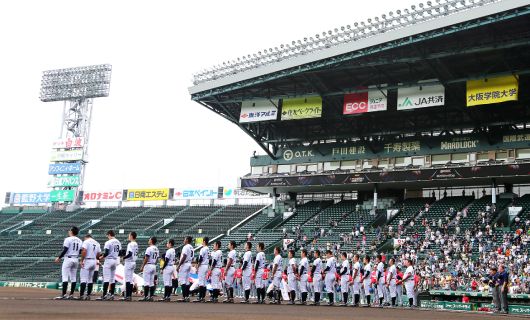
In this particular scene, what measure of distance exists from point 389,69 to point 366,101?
2855 mm

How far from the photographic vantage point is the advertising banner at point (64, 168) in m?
72.4

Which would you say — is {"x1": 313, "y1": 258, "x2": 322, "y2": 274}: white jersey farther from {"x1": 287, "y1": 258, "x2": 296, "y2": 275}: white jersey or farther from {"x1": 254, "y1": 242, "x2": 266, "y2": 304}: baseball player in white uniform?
Answer: {"x1": 254, "y1": 242, "x2": 266, "y2": 304}: baseball player in white uniform

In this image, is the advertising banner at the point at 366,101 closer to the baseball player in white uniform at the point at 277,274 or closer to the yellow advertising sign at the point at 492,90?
the yellow advertising sign at the point at 492,90

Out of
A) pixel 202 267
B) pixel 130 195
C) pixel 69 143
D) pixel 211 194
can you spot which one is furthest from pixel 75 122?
pixel 202 267

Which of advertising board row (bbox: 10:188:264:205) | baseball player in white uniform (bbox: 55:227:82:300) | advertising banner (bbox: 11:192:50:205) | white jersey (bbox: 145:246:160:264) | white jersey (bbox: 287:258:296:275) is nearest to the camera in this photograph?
baseball player in white uniform (bbox: 55:227:82:300)

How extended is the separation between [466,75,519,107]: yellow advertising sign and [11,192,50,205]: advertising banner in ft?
178

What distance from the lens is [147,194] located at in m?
74.3

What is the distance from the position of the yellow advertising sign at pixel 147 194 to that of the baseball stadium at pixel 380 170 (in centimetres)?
664

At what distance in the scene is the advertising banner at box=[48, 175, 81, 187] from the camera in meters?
72.9

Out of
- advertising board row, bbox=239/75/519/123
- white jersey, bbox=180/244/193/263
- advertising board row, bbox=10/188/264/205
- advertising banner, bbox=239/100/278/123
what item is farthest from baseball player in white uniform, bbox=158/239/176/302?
advertising board row, bbox=10/188/264/205

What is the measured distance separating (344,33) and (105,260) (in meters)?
28.4

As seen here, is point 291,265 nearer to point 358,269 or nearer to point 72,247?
point 358,269

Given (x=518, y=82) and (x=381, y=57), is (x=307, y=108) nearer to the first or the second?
(x=381, y=57)

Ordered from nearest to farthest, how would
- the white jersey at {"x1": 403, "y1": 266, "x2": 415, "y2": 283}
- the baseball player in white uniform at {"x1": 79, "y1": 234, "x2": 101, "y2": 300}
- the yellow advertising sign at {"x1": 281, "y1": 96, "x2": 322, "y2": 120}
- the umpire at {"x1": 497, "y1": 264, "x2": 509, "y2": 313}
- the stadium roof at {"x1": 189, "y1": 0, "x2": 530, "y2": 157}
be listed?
the baseball player in white uniform at {"x1": 79, "y1": 234, "x2": 101, "y2": 300}, the umpire at {"x1": 497, "y1": 264, "x2": 509, "y2": 313}, the white jersey at {"x1": 403, "y1": 266, "x2": 415, "y2": 283}, the stadium roof at {"x1": 189, "y1": 0, "x2": 530, "y2": 157}, the yellow advertising sign at {"x1": 281, "y1": 96, "x2": 322, "y2": 120}
